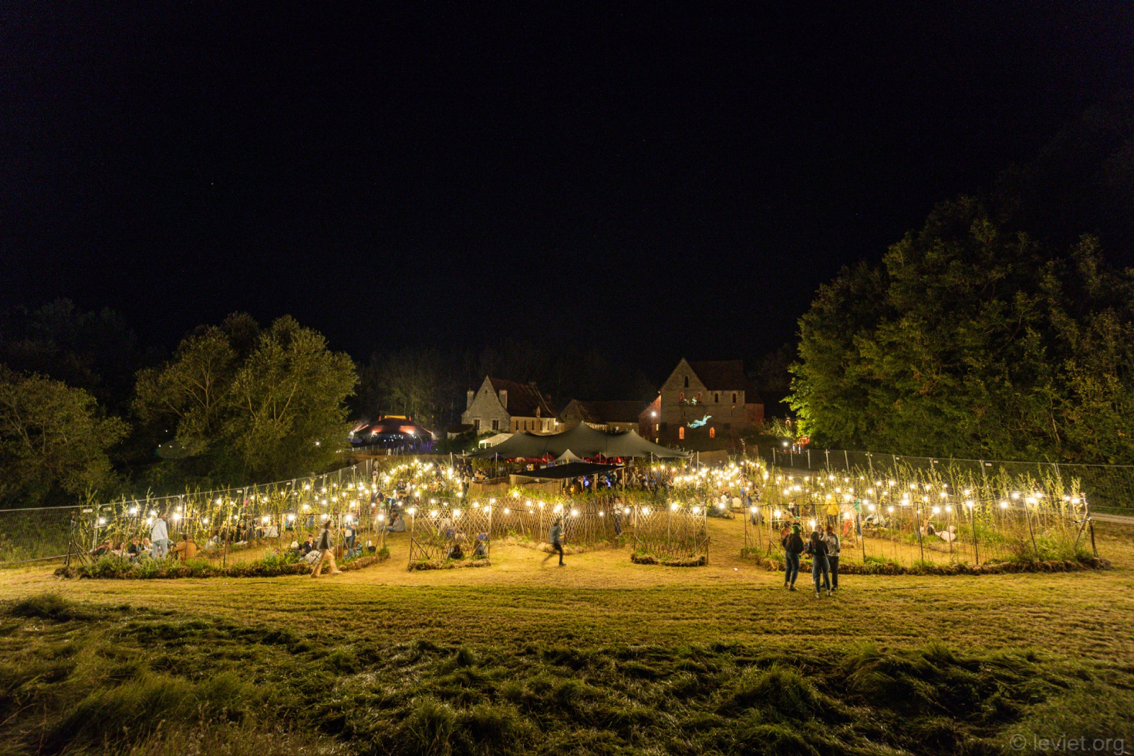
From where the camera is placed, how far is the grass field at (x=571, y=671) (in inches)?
180

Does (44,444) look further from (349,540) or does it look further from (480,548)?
(480,548)

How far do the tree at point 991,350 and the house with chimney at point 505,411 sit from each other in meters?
32.9

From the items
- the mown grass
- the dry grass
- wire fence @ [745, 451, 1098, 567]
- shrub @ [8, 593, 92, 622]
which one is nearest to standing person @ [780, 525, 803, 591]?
the dry grass

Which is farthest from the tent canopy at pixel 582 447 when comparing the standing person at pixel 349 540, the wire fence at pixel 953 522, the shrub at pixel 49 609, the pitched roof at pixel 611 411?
the pitched roof at pixel 611 411

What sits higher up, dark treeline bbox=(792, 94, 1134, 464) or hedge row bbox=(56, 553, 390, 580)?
dark treeline bbox=(792, 94, 1134, 464)

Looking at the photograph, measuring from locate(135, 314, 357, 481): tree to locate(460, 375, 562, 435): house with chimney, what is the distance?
24.7 meters

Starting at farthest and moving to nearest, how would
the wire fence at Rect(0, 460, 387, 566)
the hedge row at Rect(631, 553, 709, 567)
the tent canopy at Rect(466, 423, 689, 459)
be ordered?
the tent canopy at Rect(466, 423, 689, 459) → the wire fence at Rect(0, 460, 387, 566) → the hedge row at Rect(631, 553, 709, 567)

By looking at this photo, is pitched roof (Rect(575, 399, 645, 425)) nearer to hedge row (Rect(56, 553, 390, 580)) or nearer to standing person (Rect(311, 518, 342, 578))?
standing person (Rect(311, 518, 342, 578))

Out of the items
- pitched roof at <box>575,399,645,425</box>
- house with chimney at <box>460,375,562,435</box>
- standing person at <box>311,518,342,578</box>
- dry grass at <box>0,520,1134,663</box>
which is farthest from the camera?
pitched roof at <box>575,399,645,425</box>

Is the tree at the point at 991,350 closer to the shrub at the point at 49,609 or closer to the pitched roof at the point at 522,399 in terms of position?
the shrub at the point at 49,609

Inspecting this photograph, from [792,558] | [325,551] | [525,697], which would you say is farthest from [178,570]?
[792,558]

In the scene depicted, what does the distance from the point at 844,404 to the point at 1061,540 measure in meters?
19.9

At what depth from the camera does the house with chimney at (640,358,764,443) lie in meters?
50.4

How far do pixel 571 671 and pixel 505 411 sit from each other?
48.4 meters
